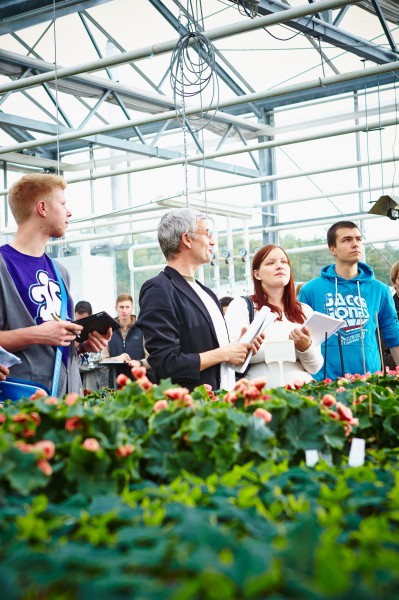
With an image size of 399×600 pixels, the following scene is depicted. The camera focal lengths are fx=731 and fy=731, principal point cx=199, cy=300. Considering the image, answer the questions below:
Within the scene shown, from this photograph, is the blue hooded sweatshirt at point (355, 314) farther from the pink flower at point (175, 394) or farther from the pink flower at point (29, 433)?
the pink flower at point (29, 433)

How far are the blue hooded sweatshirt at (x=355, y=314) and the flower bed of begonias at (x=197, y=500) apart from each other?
181cm

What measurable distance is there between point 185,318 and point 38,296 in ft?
1.85

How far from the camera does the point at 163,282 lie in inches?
110

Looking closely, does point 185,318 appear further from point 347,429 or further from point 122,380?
point 347,429

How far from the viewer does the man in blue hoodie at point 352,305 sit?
3.71 meters

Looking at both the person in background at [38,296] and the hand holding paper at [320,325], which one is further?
the hand holding paper at [320,325]

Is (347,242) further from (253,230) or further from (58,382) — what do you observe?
(253,230)

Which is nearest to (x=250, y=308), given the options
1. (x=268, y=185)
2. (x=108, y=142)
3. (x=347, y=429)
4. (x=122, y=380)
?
(x=122, y=380)

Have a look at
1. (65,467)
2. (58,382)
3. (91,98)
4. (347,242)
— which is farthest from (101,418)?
(91,98)

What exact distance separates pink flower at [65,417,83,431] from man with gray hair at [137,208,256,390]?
1326 mm

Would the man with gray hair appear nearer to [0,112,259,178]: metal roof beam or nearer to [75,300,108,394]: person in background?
[75,300,108,394]: person in background

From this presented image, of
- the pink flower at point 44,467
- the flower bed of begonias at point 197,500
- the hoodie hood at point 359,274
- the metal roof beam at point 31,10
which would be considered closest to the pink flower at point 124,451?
the flower bed of begonias at point 197,500

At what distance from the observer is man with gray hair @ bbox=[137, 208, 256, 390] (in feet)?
8.78

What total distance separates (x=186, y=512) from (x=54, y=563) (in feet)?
0.72
